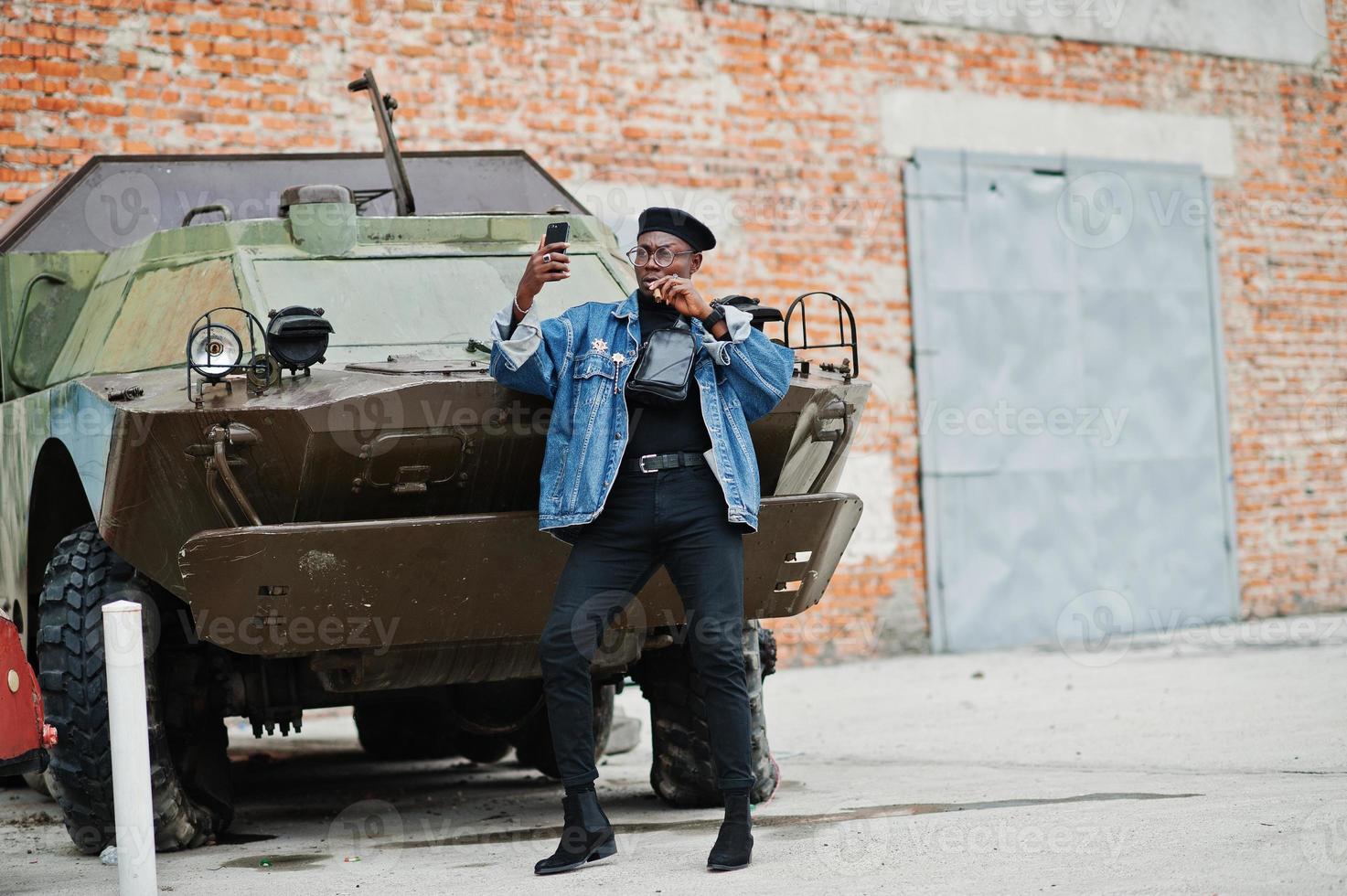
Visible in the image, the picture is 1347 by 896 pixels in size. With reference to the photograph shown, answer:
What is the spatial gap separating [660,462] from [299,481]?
3.14ft

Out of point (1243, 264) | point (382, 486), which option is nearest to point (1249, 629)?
point (1243, 264)

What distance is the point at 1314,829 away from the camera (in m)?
4.30

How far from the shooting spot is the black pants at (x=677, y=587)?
446 cm

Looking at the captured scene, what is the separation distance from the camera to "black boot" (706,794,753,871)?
4.34m

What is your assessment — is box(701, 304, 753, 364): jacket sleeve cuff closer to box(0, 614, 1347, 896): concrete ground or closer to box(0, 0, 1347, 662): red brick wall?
box(0, 614, 1347, 896): concrete ground

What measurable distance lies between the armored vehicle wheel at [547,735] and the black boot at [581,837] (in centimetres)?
210

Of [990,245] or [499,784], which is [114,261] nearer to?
[499,784]

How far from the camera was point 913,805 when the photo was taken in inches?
212

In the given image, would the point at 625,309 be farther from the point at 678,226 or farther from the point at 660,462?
the point at 660,462

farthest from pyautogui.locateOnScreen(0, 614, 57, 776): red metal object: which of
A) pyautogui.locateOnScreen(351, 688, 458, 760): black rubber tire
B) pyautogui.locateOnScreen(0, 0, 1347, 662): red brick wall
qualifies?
pyautogui.locateOnScreen(0, 0, 1347, 662): red brick wall
